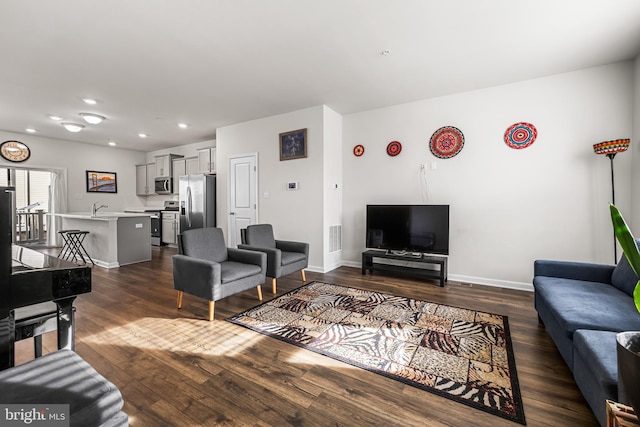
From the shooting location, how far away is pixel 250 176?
5363mm

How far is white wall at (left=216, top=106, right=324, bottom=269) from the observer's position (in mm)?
4565

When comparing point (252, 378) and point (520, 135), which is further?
point (520, 135)

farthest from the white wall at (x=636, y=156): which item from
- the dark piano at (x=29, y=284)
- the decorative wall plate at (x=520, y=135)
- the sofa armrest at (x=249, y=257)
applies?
the dark piano at (x=29, y=284)

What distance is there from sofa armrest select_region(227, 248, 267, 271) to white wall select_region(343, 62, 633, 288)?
2313 millimetres

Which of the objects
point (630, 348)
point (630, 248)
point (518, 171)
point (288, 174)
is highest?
point (288, 174)

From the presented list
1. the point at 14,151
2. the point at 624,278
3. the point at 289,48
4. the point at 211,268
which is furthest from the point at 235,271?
the point at 14,151

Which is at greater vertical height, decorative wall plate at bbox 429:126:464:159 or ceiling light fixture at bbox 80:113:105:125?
ceiling light fixture at bbox 80:113:105:125

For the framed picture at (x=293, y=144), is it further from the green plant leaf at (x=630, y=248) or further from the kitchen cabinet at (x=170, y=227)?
the green plant leaf at (x=630, y=248)

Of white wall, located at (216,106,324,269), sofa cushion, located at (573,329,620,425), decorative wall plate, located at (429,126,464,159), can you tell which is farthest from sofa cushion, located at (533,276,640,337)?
white wall, located at (216,106,324,269)

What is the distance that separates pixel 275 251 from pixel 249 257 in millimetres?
317

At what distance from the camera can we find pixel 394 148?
4.49 metres

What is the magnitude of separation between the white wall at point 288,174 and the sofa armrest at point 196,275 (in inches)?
83.7

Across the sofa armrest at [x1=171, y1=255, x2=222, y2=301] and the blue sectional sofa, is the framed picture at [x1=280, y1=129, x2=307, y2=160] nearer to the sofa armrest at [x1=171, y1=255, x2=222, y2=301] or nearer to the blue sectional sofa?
the sofa armrest at [x1=171, y1=255, x2=222, y2=301]

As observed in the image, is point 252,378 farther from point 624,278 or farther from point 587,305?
point 624,278
